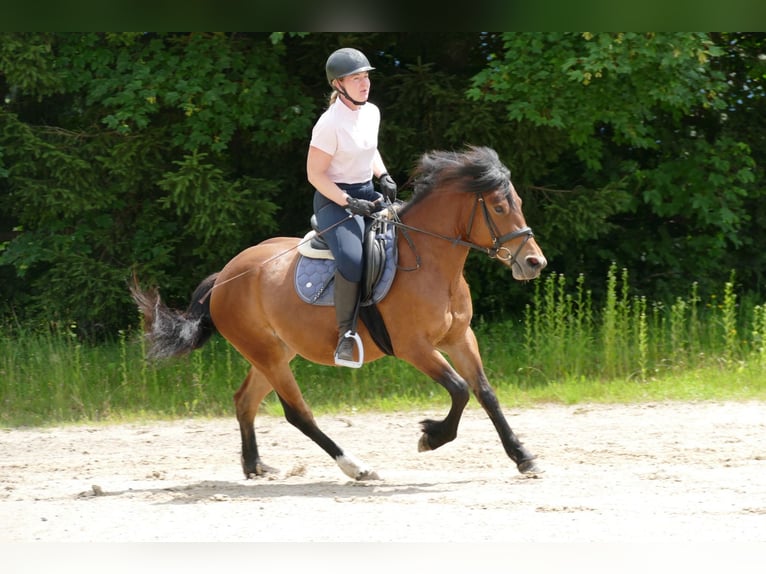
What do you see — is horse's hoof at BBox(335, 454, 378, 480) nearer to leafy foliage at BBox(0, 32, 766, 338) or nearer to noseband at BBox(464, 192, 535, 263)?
noseband at BBox(464, 192, 535, 263)

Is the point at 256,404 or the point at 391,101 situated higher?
the point at 391,101

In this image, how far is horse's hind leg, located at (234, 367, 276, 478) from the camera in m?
7.17

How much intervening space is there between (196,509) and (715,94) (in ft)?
26.2

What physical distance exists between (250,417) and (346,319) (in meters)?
1.19

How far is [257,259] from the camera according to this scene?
7.31 meters

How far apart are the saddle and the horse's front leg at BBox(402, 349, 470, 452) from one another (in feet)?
1.68

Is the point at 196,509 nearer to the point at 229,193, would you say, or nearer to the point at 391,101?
the point at 229,193

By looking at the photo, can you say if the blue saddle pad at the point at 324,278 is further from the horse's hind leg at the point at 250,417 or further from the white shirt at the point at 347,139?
the horse's hind leg at the point at 250,417

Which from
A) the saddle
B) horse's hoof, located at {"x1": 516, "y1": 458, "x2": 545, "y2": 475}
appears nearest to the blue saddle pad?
the saddle

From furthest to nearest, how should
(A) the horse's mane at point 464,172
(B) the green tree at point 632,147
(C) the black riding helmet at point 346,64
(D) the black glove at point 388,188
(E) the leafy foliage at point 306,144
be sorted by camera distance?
(E) the leafy foliage at point 306,144
(B) the green tree at point 632,147
(D) the black glove at point 388,188
(A) the horse's mane at point 464,172
(C) the black riding helmet at point 346,64

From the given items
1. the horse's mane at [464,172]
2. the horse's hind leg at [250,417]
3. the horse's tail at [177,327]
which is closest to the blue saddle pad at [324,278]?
the horse's mane at [464,172]

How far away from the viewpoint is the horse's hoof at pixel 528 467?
663 centimetres

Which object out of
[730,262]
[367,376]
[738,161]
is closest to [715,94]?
[738,161]

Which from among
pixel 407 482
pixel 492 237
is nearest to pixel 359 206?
pixel 492 237
